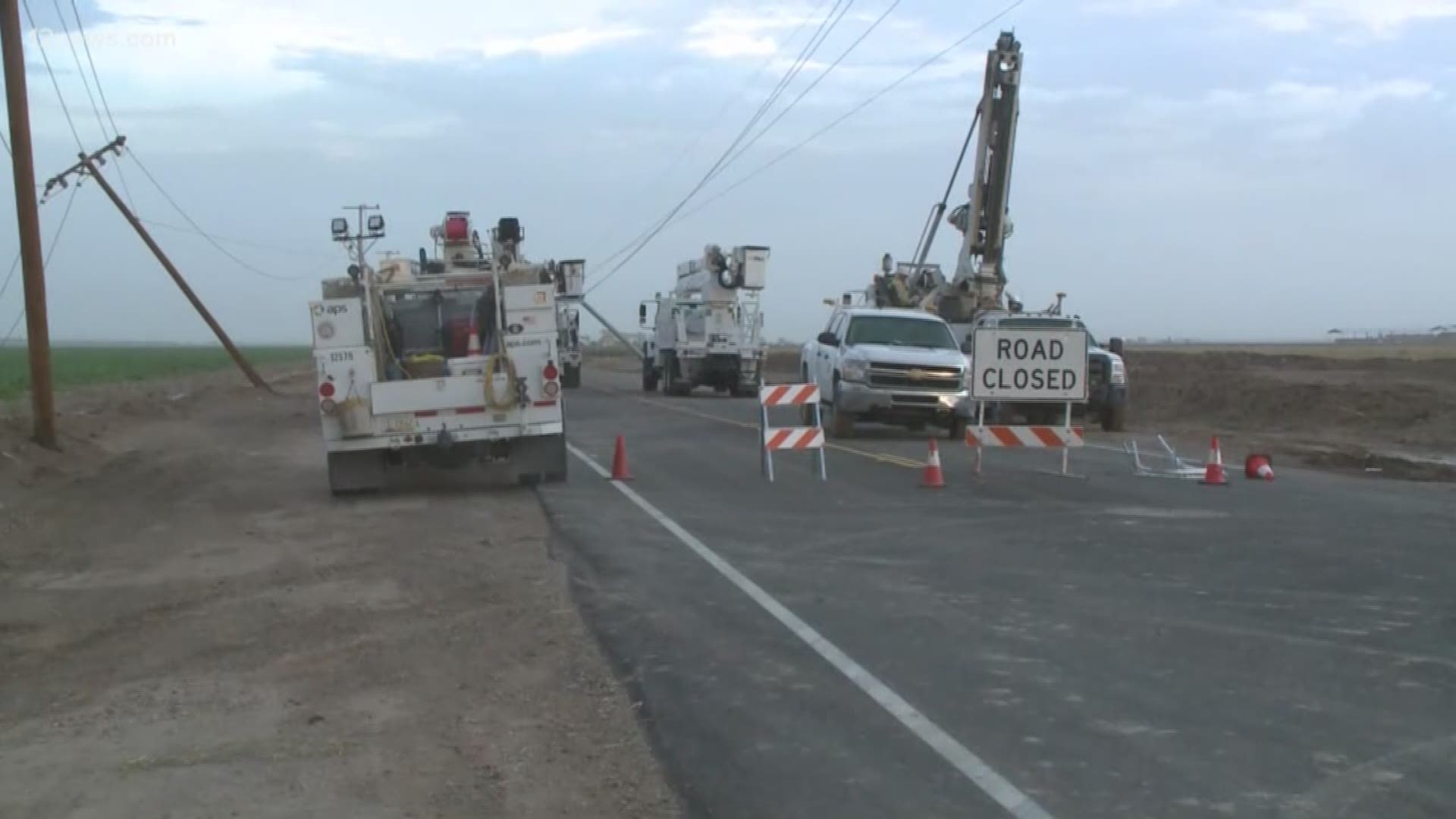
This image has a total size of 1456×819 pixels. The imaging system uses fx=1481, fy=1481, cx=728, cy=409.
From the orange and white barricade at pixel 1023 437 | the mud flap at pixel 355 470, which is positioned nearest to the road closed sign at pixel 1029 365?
the orange and white barricade at pixel 1023 437

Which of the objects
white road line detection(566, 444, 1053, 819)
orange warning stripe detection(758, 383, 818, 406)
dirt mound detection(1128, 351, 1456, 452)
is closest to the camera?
white road line detection(566, 444, 1053, 819)

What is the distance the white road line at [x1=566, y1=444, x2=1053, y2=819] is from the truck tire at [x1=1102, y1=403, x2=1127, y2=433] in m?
18.5

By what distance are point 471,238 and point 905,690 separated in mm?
16951

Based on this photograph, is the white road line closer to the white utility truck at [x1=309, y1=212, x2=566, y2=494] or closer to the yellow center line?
the white utility truck at [x1=309, y1=212, x2=566, y2=494]

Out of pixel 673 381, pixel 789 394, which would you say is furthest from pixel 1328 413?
pixel 789 394

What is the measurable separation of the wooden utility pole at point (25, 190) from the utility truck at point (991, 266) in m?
16.4

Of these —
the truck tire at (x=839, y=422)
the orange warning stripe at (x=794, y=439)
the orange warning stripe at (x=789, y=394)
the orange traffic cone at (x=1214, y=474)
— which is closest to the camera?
the orange traffic cone at (x=1214, y=474)

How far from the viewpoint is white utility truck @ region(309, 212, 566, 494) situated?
16.7 metres

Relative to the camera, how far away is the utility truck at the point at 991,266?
94.9ft

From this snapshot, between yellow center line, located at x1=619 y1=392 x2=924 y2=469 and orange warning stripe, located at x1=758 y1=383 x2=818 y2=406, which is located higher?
orange warning stripe, located at x1=758 y1=383 x2=818 y2=406

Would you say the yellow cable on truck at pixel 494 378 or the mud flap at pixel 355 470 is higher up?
the yellow cable on truck at pixel 494 378

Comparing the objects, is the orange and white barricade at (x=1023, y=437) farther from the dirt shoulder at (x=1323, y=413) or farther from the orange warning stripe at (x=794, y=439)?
the dirt shoulder at (x=1323, y=413)

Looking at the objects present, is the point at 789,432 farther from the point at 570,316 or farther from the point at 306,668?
the point at 570,316

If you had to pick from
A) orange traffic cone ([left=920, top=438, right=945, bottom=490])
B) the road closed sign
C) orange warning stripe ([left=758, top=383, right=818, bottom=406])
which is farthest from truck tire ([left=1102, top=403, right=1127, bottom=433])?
orange traffic cone ([left=920, top=438, right=945, bottom=490])
